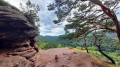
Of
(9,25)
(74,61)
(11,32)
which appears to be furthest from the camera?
(11,32)

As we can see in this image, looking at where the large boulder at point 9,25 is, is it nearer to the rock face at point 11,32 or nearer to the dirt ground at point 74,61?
the rock face at point 11,32

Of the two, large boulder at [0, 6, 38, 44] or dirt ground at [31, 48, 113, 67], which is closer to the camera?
dirt ground at [31, 48, 113, 67]

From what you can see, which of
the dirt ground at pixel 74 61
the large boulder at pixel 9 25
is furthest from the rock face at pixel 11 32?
the dirt ground at pixel 74 61

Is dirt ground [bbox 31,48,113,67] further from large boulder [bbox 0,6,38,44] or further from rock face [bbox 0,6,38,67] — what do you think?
large boulder [bbox 0,6,38,44]

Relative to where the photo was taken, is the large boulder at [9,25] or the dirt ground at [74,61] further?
the large boulder at [9,25]

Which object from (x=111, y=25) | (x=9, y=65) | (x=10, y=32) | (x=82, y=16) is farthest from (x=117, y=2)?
(x=10, y=32)

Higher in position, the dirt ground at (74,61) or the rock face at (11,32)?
the rock face at (11,32)

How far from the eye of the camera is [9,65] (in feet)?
16.8

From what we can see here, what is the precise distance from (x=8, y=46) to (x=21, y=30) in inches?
111

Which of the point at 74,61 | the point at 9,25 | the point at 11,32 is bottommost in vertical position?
the point at 74,61

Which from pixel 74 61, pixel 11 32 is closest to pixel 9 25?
pixel 11 32

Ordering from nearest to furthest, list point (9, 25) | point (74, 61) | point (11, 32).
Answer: point (74, 61) < point (9, 25) < point (11, 32)

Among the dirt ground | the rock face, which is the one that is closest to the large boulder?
the rock face

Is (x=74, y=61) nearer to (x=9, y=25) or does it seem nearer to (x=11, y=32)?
(x=11, y=32)
